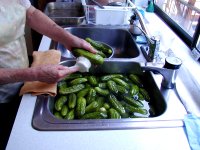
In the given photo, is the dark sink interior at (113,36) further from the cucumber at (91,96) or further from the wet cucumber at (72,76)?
the cucumber at (91,96)

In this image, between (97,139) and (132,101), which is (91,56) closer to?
(132,101)

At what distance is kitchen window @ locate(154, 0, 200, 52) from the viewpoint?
1.34 meters

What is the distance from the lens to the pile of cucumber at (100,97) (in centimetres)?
92

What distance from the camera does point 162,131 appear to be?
76 centimetres

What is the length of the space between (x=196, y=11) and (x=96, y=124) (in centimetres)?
105

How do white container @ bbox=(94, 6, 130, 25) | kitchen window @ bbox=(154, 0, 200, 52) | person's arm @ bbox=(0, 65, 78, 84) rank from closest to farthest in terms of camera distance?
person's arm @ bbox=(0, 65, 78, 84) < kitchen window @ bbox=(154, 0, 200, 52) < white container @ bbox=(94, 6, 130, 25)

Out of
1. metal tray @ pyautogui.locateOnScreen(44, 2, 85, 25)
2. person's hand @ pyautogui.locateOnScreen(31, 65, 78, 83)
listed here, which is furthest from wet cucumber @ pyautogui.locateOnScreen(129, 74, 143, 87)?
metal tray @ pyautogui.locateOnScreen(44, 2, 85, 25)

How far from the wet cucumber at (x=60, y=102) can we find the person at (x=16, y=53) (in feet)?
0.34

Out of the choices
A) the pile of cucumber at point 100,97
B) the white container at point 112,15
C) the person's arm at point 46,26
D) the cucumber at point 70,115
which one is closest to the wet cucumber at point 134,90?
the pile of cucumber at point 100,97

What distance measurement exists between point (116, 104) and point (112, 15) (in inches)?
33.3

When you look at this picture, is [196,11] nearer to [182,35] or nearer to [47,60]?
[182,35]

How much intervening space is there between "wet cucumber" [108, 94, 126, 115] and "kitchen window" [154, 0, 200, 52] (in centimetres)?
63

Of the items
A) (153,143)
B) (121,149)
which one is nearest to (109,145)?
(121,149)

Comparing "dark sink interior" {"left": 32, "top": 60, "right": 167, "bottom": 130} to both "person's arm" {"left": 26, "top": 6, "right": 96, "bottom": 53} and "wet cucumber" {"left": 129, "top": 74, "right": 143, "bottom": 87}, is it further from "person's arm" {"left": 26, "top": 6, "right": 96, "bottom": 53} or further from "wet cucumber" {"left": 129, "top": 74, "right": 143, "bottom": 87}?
"person's arm" {"left": 26, "top": 6, "right": 96, "bottom": 53}
